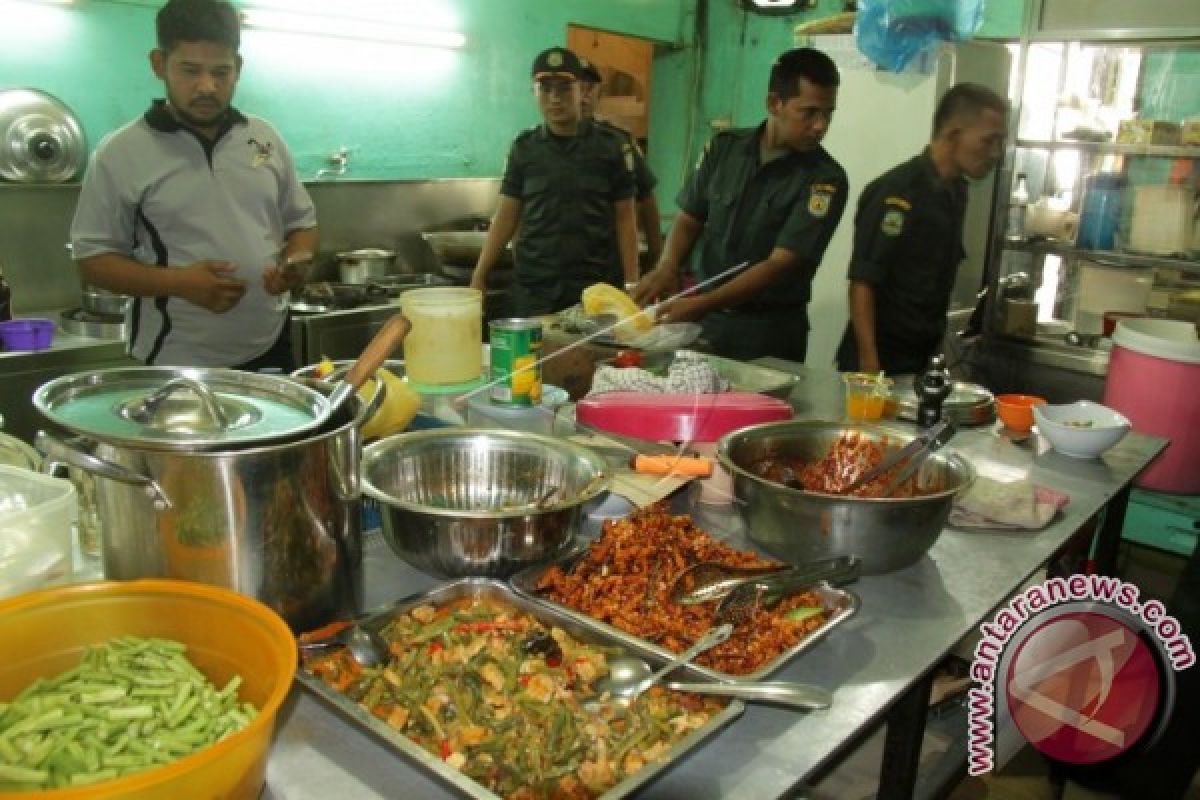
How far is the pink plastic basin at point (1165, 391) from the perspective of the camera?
134 inches

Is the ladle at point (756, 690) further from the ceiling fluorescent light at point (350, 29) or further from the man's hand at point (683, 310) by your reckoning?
the ceiling fluorescent light at point (350, 29)

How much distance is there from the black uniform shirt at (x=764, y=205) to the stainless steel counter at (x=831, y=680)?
161cm

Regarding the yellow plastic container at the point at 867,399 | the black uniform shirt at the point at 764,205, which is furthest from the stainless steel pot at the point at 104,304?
the yellow plastic container at the point at 867,399

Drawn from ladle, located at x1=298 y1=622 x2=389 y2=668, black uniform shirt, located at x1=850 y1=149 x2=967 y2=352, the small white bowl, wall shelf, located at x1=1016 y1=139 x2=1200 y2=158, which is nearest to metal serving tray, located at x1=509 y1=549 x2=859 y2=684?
ladle, located at x1=298 y1=622 x2=389 y2=668

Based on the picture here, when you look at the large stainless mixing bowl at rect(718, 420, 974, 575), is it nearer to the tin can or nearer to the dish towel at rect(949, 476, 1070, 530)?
the dish towel at rect(949, 476, 1070, 530)

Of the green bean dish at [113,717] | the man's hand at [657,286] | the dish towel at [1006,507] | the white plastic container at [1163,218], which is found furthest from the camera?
the white plastic container at [1163,218]

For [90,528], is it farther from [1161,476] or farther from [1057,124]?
[1057,124]

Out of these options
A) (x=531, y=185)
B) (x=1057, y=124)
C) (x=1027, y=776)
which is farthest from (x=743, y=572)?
(x=1057, y=124)

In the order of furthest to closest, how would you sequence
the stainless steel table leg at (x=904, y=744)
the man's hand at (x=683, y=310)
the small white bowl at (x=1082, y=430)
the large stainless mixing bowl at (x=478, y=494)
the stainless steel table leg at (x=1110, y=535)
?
the man's hand at (x=683, y=310) < the stainless steel table leg at (x=1110, y=535) < the small white bowl at (x=1082, y=430) < the stainless steel table leg at (x=904, y=744) < the large stainless mixing bowl at (x=478, y=494)

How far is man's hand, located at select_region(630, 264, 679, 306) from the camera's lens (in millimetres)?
3590

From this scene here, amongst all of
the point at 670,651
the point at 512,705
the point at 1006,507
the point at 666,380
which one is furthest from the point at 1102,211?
the point at 512,705

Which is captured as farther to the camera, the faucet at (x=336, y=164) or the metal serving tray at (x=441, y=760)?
the faucet at (x=336, y=164)

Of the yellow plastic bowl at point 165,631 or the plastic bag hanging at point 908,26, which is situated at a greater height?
the plastic bag hanging at point 908,26

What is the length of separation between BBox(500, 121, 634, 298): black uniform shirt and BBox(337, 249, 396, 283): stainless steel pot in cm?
87
